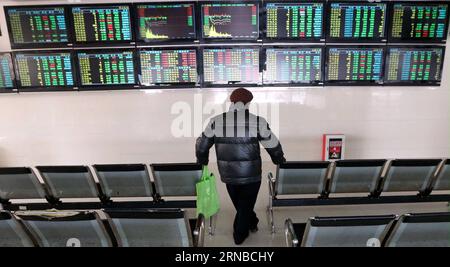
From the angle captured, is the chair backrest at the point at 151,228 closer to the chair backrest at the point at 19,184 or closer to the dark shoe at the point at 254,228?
the dark shoe at the point at 254,228

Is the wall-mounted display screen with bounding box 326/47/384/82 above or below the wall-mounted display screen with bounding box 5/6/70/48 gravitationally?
below

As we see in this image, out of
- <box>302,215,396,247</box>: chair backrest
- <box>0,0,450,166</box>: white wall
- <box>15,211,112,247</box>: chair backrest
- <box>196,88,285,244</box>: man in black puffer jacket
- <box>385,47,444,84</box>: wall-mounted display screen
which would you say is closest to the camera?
<box>302,215,396,247</box>: chair backrest

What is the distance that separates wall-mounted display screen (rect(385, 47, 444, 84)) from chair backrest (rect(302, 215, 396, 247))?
11.6 feet

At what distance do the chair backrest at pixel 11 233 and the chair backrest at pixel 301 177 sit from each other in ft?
7.06

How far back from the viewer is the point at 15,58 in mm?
4770

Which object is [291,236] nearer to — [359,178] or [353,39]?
[359,178]

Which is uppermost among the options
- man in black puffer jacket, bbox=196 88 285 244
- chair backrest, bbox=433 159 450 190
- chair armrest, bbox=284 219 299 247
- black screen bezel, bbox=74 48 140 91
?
black screen bezel, bbox=74 48 140 91

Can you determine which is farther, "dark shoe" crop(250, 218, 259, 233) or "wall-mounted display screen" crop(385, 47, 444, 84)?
"wall-mounted display screen" crop(385, 47, 444, 84)

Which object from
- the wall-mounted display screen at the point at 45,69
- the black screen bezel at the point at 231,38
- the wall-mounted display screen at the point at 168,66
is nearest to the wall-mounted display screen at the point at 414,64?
the black screen bezel at the point at 231,38

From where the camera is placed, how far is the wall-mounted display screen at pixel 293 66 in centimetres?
480

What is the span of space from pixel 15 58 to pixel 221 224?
12.8 ft

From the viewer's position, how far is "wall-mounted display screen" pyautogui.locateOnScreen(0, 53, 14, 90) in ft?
15.7

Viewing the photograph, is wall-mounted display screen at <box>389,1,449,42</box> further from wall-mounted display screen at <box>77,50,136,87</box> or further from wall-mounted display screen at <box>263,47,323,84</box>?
wall-mounted display screen at <box>77,50,136,87</box>

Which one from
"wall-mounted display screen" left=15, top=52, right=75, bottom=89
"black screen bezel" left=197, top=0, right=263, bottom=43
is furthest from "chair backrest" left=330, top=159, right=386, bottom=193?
"wall-mounted display screen" left=15, top=52, right=75, bottom=89
